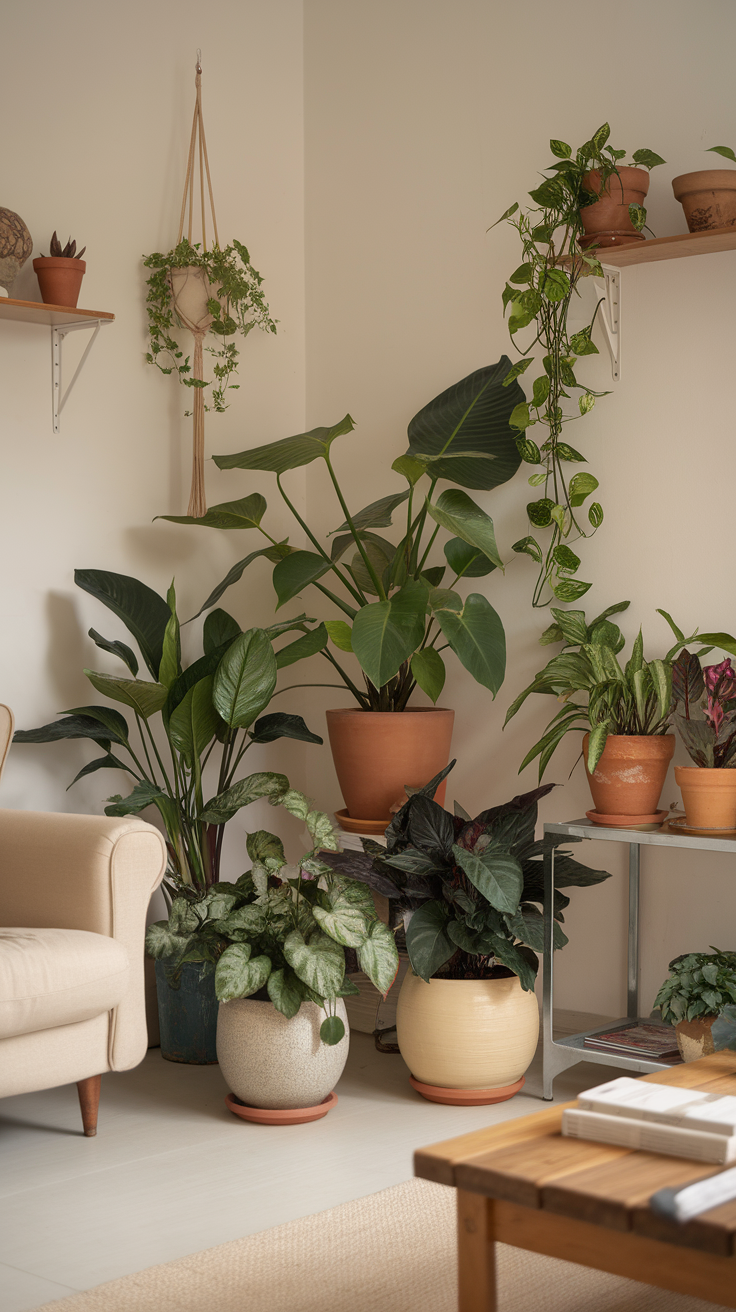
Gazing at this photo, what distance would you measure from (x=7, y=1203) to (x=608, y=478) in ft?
7.18

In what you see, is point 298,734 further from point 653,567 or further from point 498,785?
point 653,567

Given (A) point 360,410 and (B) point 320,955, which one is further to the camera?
(A) point 360,410

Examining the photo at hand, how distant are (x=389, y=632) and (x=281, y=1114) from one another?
1100mm

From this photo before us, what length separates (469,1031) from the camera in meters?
2.77

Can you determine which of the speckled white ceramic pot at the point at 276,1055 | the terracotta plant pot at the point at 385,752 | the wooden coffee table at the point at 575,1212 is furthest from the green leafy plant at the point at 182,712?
the wooden coffee table at the point at 575,1212

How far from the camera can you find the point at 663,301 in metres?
3.14

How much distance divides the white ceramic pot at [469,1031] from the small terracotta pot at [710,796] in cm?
58

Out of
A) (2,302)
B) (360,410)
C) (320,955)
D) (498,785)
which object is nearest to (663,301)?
(360,410)

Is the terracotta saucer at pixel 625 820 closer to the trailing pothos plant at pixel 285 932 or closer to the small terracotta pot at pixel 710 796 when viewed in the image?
the small terracotta pot at pixel 710 796

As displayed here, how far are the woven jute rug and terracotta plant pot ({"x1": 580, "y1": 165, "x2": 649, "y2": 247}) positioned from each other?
221 cm

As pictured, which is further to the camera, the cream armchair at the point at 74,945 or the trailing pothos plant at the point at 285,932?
the trailing pothos plant at the point at 285,932

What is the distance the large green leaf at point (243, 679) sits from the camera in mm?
2963

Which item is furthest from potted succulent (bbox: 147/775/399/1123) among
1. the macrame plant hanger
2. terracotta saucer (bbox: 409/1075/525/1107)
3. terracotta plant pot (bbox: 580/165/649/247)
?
terracotta plant pot (bbox: 580/165/649/247)

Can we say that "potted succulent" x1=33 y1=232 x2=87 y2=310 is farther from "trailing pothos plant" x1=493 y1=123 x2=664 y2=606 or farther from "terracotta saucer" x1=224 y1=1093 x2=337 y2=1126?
"terracotta saucer" x1=224 y1=1093 x2=337 y2=1126
